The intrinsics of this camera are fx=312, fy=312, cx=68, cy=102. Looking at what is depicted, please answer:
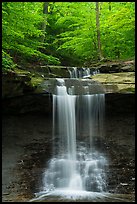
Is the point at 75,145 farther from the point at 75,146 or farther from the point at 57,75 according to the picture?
the point at 57,75

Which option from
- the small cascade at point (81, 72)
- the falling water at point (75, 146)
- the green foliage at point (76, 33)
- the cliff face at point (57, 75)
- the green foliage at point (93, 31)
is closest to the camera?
the cliff face at point (57, 75)

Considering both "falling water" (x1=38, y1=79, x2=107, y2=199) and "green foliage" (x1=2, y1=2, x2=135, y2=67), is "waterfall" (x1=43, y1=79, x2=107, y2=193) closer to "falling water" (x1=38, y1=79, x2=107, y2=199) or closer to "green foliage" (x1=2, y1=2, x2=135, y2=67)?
"falling water" (x1=38, y1=79, x2=107, y2=199)

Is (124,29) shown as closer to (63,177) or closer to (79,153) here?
(79,153)

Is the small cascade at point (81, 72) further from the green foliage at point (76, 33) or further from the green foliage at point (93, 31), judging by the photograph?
the green foliage at point (93, 31)

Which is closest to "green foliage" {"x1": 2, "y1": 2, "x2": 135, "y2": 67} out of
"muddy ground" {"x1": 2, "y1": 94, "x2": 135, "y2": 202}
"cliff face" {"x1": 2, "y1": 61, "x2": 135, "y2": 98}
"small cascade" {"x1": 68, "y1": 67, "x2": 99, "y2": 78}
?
"cliff face" {"x1": 2, "y1": 61, "x2": 135, "y2": 98}

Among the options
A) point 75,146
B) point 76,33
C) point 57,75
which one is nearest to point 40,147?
point 75,146

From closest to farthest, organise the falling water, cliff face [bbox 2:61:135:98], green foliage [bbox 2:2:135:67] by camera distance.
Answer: cliff face [bbox 2:61:135:98], the falling water, green foliage [bbox 2:2:135:67]

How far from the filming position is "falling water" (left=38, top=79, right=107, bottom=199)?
9.41 m

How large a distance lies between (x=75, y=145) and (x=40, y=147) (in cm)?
114

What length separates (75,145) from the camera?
10219mm

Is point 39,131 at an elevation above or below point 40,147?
above

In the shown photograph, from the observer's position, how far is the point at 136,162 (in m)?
9.54

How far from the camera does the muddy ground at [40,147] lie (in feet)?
30.0

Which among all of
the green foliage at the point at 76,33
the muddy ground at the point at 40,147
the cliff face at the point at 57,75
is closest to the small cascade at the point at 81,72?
the cliff face at the point at 57,75
